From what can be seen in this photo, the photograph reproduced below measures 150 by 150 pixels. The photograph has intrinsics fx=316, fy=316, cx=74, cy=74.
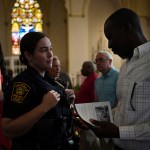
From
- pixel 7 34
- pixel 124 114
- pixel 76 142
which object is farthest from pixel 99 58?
pixel 7 34

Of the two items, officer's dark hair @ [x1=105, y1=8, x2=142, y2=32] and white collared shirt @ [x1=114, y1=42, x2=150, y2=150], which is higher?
officer's dark hair @ [x1=105, y1=8, x2=142, y2=32]

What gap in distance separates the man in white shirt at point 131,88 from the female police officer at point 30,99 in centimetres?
30

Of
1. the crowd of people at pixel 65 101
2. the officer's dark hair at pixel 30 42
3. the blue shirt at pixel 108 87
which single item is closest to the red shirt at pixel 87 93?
the blue shirt at pixel 108 87

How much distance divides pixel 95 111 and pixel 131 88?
0.36 m

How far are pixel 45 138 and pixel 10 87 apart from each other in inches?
13.6

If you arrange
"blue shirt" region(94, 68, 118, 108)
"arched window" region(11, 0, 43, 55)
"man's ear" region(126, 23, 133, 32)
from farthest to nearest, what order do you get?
1. "arched window" region(11, 0, 43, 55)
2. "blue shirt" region(94, 68, 118, 108)
3. "man's ear" region(126, 23, 133, 32)

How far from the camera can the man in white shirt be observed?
60.6 inches

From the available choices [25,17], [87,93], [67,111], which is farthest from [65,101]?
[25,17]

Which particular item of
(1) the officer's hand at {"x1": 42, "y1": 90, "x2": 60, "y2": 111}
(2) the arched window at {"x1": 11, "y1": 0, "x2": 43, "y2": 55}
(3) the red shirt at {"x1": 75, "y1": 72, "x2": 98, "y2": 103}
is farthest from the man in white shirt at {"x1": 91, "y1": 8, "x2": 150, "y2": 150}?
(2) the arched window at {"x1": 11, "y1": 0, "x2": 43, "y2": 55}

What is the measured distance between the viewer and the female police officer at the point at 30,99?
5.50 feet

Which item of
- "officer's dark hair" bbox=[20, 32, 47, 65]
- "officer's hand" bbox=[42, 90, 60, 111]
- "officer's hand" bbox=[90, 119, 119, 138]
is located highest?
"officer's dark hair" bbox=[20, 32, 47, 65]

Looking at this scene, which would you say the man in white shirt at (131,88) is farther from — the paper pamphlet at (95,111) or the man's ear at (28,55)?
the man's ear at (28,55)

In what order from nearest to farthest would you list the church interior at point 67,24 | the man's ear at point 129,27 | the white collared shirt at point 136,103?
1. the white collared shirt at point 136,103
2. the man's ear at point 129,27
3. the church interior at point 67,24

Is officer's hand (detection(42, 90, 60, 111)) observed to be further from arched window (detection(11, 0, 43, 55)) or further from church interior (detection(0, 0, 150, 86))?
arched window (detection(11, 0, 43, 55))
